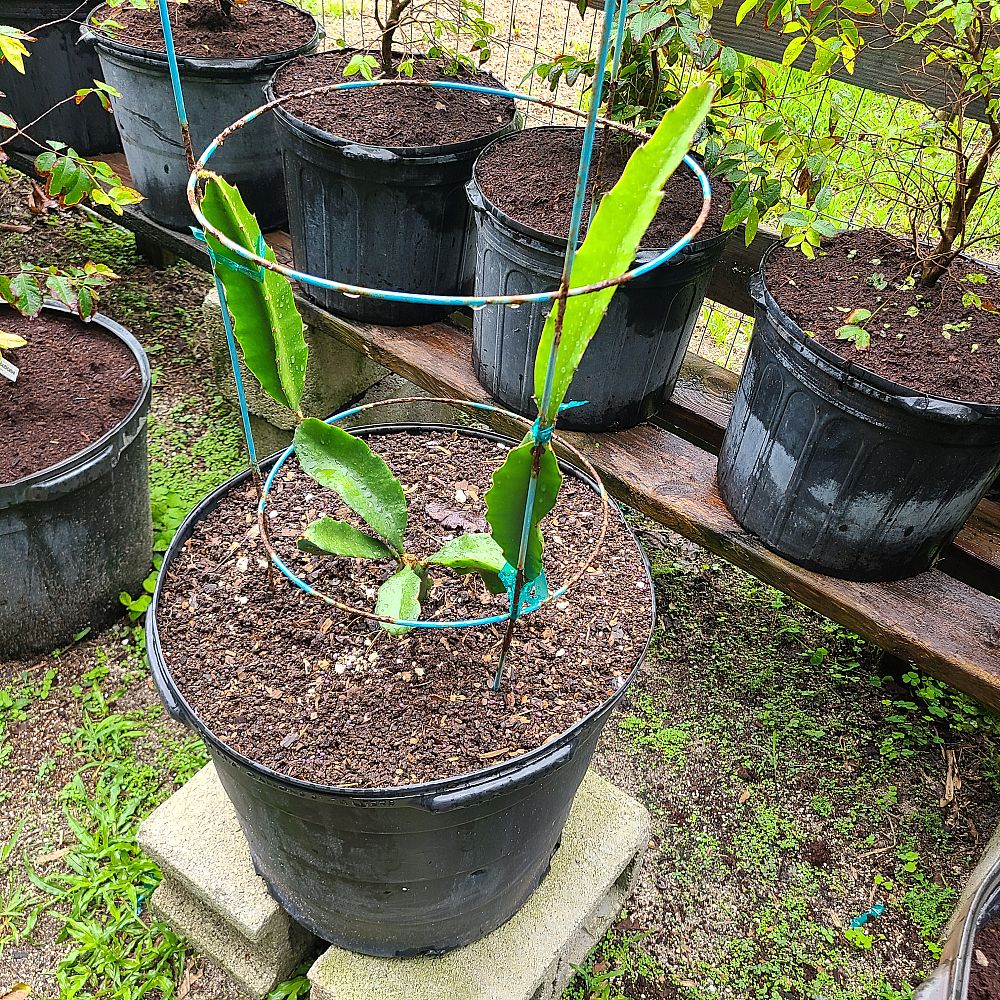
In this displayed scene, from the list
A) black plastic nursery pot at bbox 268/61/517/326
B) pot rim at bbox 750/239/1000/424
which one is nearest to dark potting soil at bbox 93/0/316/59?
black plastic nursery pot at bbox 268/61/517/326

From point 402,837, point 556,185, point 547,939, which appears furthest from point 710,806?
point 556,185

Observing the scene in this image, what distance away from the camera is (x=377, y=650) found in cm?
117

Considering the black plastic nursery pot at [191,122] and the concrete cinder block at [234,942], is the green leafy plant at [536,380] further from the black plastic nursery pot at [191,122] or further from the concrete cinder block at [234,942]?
the black plastic nursery pot at [191,122]

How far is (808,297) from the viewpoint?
4.70 ft

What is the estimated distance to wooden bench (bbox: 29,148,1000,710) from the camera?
143cm

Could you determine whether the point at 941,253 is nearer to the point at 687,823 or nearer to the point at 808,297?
the point at 808,297

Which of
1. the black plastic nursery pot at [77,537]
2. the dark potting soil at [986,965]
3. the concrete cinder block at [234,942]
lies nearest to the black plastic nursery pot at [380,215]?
the black plastic nursery pot at [77,537]

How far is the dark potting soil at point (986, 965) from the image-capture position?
121cm

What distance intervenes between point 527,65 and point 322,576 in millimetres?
2968

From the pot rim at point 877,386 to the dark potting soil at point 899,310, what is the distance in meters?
0.02

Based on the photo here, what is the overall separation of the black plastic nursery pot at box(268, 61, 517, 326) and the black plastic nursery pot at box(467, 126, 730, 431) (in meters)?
0.16

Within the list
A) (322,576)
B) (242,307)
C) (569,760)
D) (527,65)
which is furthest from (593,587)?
(527,65)

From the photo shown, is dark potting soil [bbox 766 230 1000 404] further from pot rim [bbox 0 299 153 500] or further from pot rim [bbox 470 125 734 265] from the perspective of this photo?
pot rim [bbox 0 299 153 500]

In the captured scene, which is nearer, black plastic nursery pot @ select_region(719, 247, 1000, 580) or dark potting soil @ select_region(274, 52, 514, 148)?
black plastic nursery pot @ select_region(719, 247, 1000, 580)
